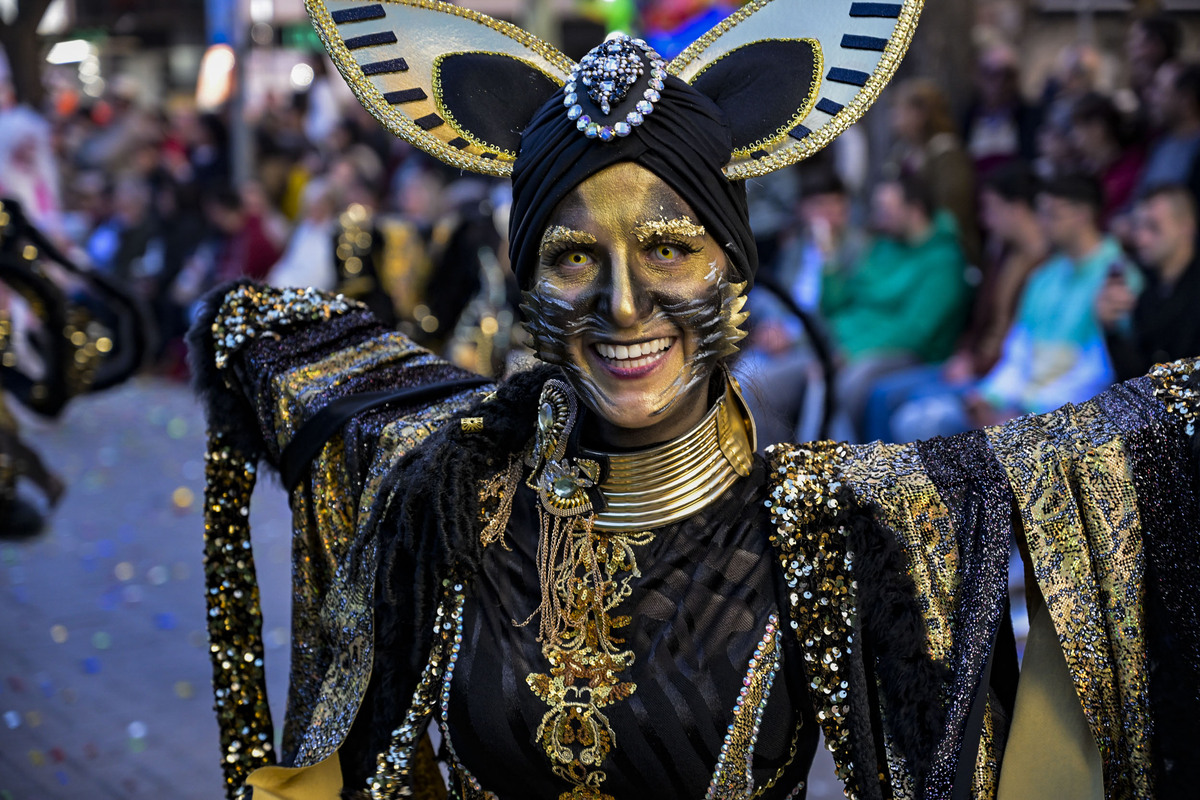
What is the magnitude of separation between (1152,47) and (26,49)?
8557 millimetres

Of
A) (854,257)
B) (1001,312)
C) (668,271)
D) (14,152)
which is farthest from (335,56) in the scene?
(14,152)

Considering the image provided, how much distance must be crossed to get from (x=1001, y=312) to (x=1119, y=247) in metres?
0.68

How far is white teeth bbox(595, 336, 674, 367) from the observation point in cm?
172

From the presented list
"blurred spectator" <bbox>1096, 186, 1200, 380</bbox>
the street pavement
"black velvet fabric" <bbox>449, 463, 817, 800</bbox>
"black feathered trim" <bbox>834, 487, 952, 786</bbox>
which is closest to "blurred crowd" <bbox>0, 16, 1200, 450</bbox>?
"blurred spectator" <bbox>1096, 186, 1200, 380</bbox>

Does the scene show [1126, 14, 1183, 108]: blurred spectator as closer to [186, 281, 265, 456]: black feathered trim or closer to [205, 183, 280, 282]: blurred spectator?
[186, 281, 265, 456]: black feathered trim

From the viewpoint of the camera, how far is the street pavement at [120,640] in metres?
3.82

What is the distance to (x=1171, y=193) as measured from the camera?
4641mm

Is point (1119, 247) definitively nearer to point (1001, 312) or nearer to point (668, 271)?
point (1001, 312)

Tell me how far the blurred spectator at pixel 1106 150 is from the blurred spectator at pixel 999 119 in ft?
2.96

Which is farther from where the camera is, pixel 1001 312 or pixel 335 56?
pixel 1001 312

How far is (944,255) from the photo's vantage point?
6.11 m

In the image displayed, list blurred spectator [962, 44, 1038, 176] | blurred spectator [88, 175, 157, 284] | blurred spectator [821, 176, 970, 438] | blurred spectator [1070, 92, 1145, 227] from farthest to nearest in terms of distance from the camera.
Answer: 1. blurred spectator [88, 175, 157, 284]
2. blurred spectator [962, 44, 1038, 176]
3. blurred spectator [821, 176, 970, 438]
4. blurred spectator [1070, 92, 1145, 227]

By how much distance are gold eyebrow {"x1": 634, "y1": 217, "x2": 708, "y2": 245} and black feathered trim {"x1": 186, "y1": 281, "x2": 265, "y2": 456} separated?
2.86 feet

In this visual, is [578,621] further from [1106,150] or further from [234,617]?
[1106,150]
